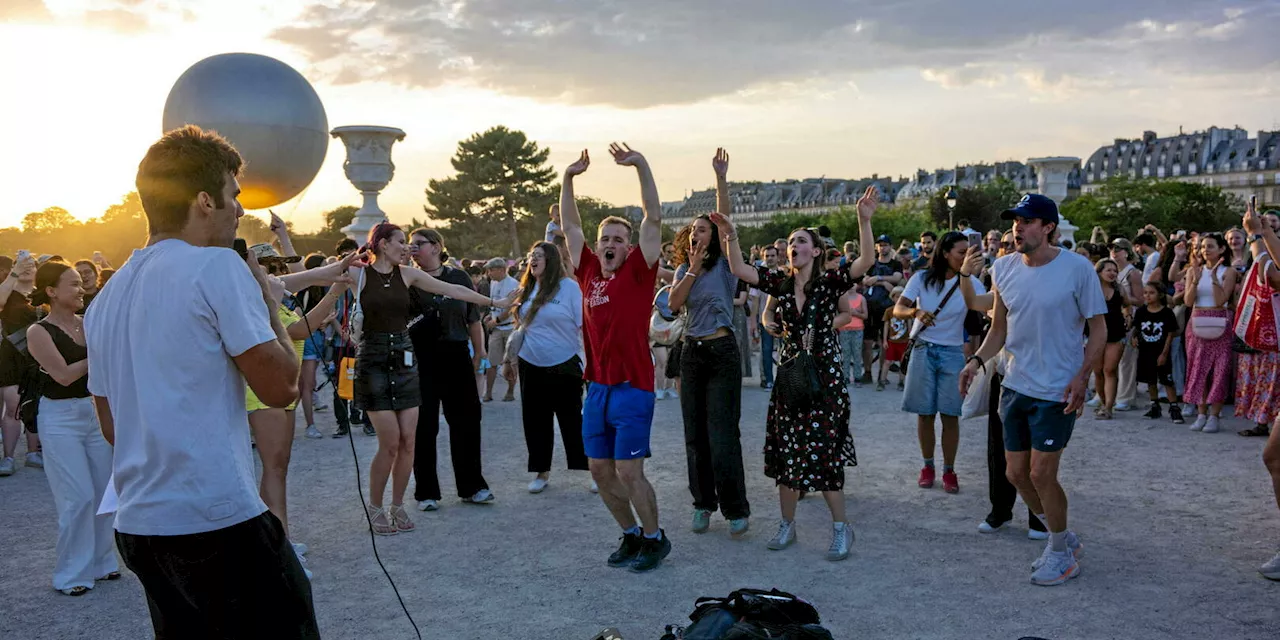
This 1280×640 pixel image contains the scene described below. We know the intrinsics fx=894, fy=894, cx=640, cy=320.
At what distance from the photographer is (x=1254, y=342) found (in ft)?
28.7

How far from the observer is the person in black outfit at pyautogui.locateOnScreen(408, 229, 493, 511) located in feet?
22.9

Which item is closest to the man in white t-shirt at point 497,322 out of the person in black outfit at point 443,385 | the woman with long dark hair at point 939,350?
the person in black outfit at point 443,385

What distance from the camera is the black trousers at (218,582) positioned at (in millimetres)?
2494

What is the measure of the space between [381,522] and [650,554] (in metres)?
2.12

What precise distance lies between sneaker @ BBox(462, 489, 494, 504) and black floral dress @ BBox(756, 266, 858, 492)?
7.73 feet

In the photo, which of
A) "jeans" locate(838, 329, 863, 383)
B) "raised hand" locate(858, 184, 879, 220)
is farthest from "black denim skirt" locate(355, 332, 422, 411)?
"jeans" locate(838, 329, 863, 383)

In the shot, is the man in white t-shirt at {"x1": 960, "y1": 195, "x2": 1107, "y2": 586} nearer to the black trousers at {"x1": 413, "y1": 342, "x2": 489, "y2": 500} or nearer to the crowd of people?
the crowd of people

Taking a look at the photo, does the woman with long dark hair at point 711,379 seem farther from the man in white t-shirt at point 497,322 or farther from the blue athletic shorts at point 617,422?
the man in white t-shirt at point 497,322

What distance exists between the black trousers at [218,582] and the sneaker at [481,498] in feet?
14.7

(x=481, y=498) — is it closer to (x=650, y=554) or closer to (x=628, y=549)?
(x=628, y=549)

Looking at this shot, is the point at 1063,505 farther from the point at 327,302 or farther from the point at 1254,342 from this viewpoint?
the point at 1254,342

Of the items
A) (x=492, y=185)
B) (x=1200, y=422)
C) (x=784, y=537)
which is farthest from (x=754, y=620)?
(x=492, y=185)

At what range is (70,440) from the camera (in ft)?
17.8

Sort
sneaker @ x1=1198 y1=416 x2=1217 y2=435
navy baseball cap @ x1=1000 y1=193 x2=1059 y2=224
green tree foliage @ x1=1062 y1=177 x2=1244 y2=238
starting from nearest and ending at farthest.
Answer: navy baseball cap @ x1=1000 y1=193 x2=1059 y2=224 → sneaker @ x1=1198 y1=416 x2=1217 y2=435 → green tree foliage @ x1=1062 y1=177 x2=1244 y2=238
